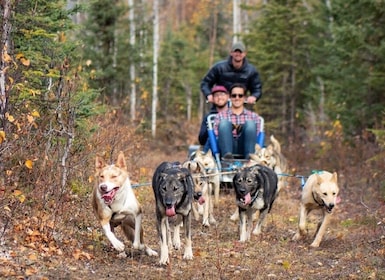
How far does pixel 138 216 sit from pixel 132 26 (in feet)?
51.4

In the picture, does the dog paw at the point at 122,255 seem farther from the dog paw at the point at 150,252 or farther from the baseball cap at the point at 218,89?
the baseball cap at the point at 218,89

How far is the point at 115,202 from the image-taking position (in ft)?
19.2

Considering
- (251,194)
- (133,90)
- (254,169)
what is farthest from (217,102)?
(133,90)

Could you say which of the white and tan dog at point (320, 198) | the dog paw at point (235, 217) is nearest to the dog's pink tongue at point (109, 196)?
the white and tan dog at point (320, 198)

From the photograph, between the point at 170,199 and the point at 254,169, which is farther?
the point at 254,169

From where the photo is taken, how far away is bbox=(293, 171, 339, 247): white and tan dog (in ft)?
22.9

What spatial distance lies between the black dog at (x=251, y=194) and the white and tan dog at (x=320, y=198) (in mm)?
474

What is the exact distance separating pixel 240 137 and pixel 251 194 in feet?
9.04

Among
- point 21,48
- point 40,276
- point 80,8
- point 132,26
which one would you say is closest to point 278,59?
point 132,26

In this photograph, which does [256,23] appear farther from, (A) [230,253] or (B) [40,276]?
(B) [40,276]

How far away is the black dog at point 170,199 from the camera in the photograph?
5.79 meters

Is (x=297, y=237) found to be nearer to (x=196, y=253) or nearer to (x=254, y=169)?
(x=254, y=169)

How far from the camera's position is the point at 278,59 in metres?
18.2

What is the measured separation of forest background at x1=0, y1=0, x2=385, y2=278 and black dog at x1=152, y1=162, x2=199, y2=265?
1.07 metres
